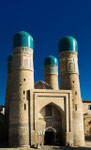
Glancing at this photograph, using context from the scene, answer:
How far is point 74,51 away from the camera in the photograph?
33469 millimetres

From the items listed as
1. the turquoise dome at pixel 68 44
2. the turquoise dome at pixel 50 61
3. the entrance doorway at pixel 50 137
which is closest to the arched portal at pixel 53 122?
the entrance doorway at pixel 50 137

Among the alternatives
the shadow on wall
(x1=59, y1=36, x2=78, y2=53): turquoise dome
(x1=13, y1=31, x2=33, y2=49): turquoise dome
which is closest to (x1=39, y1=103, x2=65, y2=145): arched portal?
the shadow on wall

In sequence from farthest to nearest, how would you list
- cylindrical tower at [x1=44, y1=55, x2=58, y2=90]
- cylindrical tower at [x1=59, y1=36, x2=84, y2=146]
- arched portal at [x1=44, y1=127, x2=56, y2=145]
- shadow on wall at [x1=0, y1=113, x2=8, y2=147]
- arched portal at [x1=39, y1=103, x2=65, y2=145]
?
1. cylindrical tower at [x1=44, y1=55, x2=58, y2=90]
2. shadow on wall at [x1=0, y1=113, x2=8, y2=147]
3. cylindrical tower at [x1=59, y1=36, x2=84, y2=146]
4. arched portal at [x1=44, y1=127, x2=56, y2=145]
5. arched portal at [x1=39, y1=103, x2=65, y2=145]

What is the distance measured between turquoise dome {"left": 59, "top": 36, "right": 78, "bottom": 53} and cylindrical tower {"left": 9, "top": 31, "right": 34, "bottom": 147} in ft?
16.9

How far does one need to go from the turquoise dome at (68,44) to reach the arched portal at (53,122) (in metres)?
8.82

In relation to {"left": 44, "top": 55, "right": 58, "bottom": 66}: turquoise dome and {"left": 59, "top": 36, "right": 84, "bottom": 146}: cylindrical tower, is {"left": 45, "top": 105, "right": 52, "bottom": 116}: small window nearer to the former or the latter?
{"left": 59, "top": 36, "right": 84, "bottom": 146}: cylindrical tower

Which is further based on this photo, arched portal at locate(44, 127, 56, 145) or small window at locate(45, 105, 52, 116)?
small window at locate(45, 105, 52, 116)

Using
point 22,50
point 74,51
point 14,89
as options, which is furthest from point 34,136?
point 74,51

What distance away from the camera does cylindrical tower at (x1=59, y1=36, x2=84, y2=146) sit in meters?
30.8

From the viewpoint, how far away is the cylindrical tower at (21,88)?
27.7m

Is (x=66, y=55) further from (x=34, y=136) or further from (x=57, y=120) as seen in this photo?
(x=34, y=136)

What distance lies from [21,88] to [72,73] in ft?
27.1

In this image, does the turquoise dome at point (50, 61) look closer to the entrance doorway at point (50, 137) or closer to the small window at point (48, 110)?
the small window at point (48, 110)

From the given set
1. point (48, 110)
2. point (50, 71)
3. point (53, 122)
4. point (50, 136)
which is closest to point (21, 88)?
point (48, 110)
